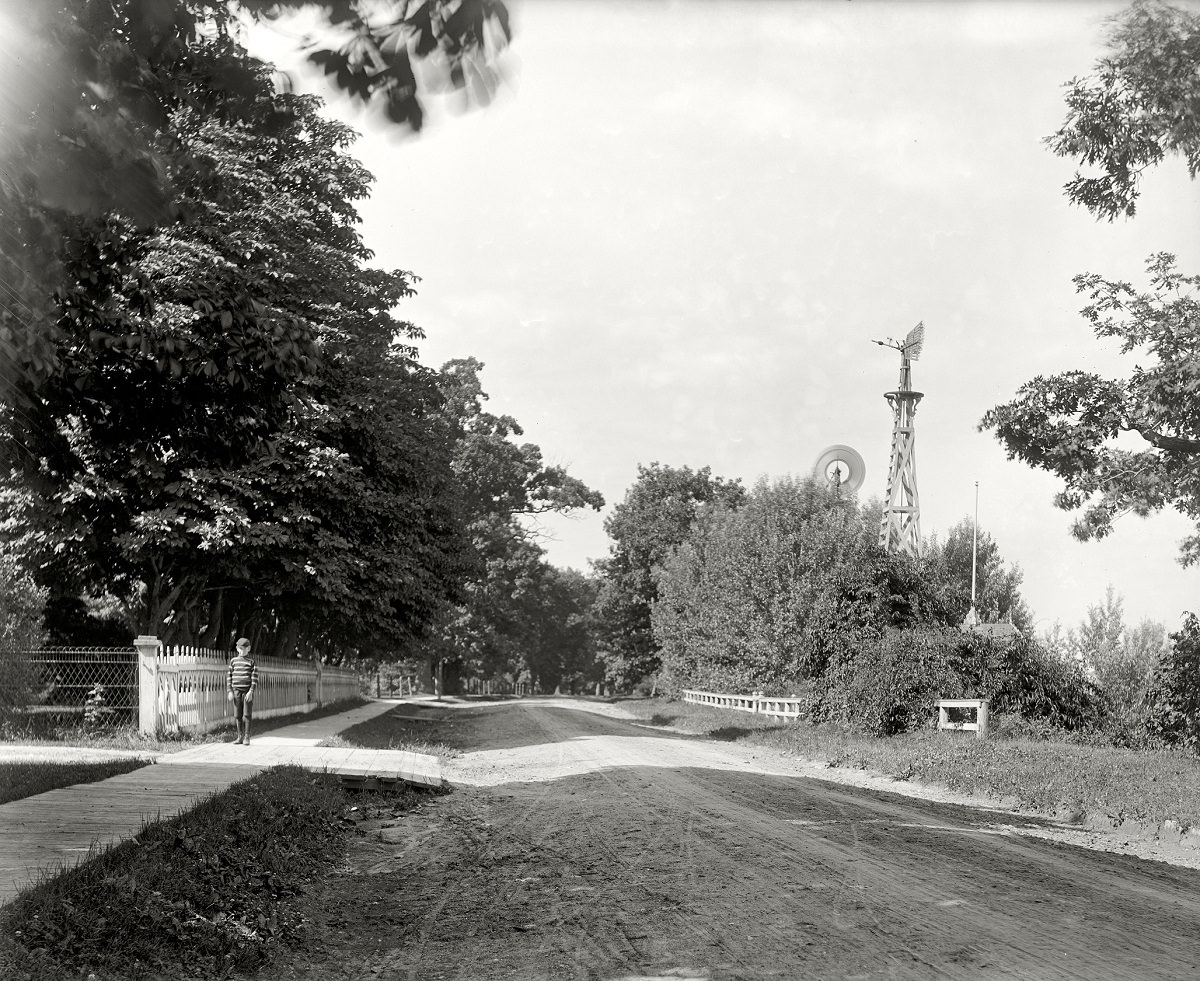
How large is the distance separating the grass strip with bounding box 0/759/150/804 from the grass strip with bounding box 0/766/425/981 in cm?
211

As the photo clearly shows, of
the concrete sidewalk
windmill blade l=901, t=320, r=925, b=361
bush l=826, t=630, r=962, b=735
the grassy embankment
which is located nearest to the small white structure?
bush l=826, t=630, r=962, b=735

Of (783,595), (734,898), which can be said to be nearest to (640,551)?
(783,595)

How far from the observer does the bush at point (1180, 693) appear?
1769 cm

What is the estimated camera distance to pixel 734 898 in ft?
21.9

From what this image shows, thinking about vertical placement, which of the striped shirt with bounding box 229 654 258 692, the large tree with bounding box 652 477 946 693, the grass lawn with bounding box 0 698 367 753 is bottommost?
the grass lawn with bounding box 0 698 367 753

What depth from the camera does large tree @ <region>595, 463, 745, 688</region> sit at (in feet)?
231

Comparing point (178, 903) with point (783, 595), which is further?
point (783, 595)

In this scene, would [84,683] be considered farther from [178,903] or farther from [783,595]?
[783,595]

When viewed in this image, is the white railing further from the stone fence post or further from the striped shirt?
the stone fence post

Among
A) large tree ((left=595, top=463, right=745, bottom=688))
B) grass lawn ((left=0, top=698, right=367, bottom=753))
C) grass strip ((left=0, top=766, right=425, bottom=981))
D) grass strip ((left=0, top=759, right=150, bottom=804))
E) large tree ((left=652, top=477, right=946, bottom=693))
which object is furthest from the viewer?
large tree ((left=595, top=463, right=745, bottom=688))

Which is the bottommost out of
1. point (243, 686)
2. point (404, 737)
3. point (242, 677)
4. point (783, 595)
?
point (404, 737)

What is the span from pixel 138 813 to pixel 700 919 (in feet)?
16.4

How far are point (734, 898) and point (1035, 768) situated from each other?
9.28m

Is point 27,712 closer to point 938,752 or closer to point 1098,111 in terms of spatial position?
point 938,752
